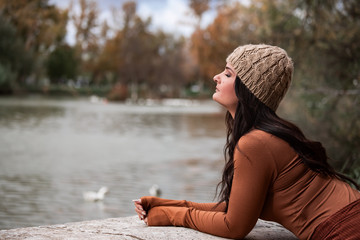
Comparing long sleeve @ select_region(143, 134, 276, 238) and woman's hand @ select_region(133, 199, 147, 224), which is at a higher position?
long sleeve @ select_region(143, 134, 276, 238)

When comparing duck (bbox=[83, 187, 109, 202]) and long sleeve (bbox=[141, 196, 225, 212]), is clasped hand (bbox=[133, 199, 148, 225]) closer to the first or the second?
Answer: long sleeve (bbox=[141, 196, 225, 212])

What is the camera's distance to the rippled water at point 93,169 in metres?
7.16

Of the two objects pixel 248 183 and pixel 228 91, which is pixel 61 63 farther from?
pixel 248 183

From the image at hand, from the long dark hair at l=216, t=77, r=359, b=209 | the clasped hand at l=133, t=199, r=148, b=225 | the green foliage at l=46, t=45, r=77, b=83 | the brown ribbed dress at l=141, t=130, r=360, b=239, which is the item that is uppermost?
the long dark hair at l=216, t=77, r=359, b=209

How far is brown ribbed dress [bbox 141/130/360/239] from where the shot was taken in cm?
235

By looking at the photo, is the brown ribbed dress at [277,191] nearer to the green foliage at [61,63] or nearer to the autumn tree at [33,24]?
the autumn tree at [33,24]

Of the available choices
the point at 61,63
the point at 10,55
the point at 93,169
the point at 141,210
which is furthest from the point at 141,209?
the point at 61,63

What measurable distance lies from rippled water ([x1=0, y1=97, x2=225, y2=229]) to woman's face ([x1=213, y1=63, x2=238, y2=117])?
4.27 meters

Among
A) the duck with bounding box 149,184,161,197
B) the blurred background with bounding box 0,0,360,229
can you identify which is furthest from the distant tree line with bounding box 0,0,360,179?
the duck with bounding box 149,184,161,197

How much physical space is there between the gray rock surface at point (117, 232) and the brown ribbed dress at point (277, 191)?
0.81 ft

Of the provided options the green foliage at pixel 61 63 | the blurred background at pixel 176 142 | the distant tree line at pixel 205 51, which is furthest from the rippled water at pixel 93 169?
the green foliage at pixel 61 63

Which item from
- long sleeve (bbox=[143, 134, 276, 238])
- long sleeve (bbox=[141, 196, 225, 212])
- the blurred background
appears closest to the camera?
long sleeve (bbox=[143, 134, 276, 238])

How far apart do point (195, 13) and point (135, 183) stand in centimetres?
3253

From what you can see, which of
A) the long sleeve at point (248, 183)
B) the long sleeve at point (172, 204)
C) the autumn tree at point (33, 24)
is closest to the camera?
the long sleeve at point (248, 183)
